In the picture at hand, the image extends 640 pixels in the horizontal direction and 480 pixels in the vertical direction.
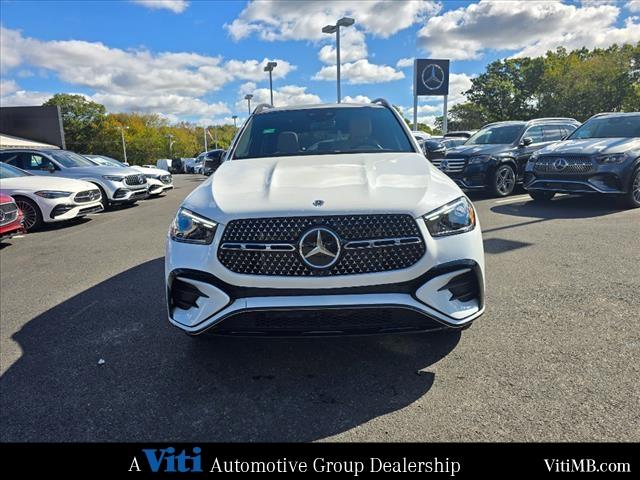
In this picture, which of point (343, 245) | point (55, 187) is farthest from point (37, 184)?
point (343, 245)

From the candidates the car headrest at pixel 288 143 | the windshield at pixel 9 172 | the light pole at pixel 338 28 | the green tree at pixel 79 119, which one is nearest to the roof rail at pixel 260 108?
the car headrest at pixel 288 143

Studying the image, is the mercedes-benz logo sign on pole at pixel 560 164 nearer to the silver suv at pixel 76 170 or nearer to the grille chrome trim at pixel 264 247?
the grille chrome trim at pixel 264 247

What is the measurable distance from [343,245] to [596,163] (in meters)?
7.03

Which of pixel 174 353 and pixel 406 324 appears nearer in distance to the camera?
pixel 406 324

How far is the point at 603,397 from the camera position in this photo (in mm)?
2307

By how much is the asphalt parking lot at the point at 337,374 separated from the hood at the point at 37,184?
4.96 meters

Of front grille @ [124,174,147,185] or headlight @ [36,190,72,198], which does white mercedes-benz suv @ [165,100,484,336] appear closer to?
headlight @ [36,190,72,198]

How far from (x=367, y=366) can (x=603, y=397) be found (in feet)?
4.31

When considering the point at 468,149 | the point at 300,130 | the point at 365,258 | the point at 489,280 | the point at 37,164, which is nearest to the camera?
the point at 365,258

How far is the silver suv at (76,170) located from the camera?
10.6 m

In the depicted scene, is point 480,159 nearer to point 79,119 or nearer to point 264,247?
point 264,247
